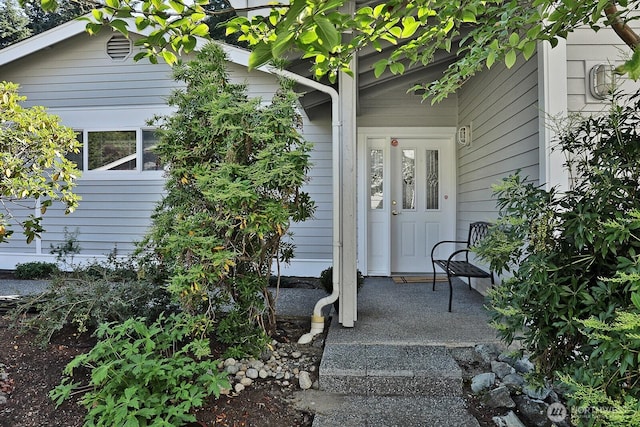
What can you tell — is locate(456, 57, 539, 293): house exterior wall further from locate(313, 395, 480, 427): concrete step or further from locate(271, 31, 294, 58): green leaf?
locate(271, 31, 294, 58): green leaf

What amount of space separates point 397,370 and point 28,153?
124 inches

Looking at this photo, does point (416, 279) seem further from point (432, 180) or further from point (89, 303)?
point (89, 303)

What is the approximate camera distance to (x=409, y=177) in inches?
200

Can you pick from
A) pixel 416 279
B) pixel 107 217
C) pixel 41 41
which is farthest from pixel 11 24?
pixel 416 279

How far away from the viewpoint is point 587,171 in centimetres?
153

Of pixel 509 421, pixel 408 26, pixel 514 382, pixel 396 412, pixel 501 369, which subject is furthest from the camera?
pixel 501 369

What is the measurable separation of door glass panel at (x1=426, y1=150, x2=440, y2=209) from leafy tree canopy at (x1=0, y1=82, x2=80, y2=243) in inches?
159

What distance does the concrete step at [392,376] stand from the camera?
7.43 ft

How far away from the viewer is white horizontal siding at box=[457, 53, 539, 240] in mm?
3012

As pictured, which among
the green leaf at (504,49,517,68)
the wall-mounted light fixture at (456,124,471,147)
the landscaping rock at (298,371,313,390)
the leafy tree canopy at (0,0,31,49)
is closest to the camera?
the green leaf at (504,49,517,68)

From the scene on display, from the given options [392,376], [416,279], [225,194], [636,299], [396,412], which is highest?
[225,194]

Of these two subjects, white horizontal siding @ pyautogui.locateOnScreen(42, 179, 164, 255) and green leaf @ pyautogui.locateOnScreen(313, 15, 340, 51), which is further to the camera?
white horizontal siding @ pyautogui.locateOnScreen(42, 179, 164, 255)

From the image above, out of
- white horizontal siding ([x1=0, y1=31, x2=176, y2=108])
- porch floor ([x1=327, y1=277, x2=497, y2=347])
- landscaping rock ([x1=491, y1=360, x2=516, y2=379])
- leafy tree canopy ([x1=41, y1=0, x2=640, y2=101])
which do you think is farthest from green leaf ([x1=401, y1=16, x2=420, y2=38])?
white horizontal siding ([x1=0, y1=31, x2=176, y2=108])
